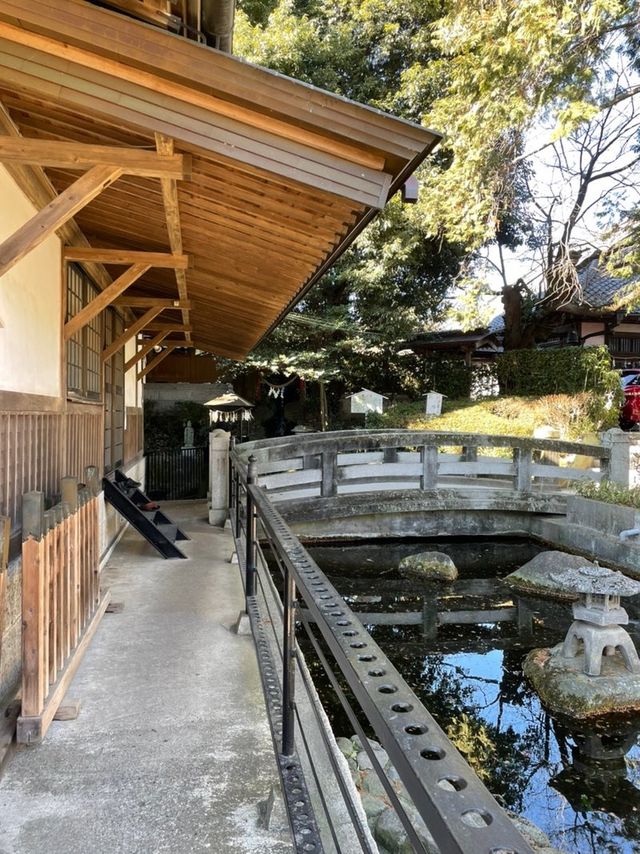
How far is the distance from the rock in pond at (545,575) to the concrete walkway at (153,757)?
4.72 metres

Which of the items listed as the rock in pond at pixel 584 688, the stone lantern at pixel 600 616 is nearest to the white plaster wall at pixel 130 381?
the stone lantern at pixel 600 616

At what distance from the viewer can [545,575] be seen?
763 centimetres

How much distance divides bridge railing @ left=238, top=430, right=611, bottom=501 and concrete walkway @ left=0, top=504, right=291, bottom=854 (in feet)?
14.5

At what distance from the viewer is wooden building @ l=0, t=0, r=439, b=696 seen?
2535 millimetres

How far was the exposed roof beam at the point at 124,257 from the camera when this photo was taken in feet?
16.0

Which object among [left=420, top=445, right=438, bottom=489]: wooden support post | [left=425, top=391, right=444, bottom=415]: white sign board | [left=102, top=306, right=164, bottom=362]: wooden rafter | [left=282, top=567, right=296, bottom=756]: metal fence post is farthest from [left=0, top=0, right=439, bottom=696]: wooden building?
[left=425, top=391, right=444, bottom=415]: white sign board

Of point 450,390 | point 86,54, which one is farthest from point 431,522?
point 450,390

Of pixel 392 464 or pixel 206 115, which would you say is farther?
pixel 392 464

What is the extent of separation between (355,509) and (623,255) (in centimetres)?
791

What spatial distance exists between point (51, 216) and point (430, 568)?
662cm

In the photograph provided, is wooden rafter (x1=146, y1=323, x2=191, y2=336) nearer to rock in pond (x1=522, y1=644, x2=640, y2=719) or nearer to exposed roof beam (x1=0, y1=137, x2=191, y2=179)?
exposed roof beam (x1=0, y1=137, x2=191, y2=179)

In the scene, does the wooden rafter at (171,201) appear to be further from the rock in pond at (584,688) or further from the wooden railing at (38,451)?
the rock in pond at (584,688)

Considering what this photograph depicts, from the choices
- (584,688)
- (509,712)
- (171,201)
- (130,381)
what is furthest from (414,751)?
(130,381)

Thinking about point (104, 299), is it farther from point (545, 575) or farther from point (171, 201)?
point (545, 575)
